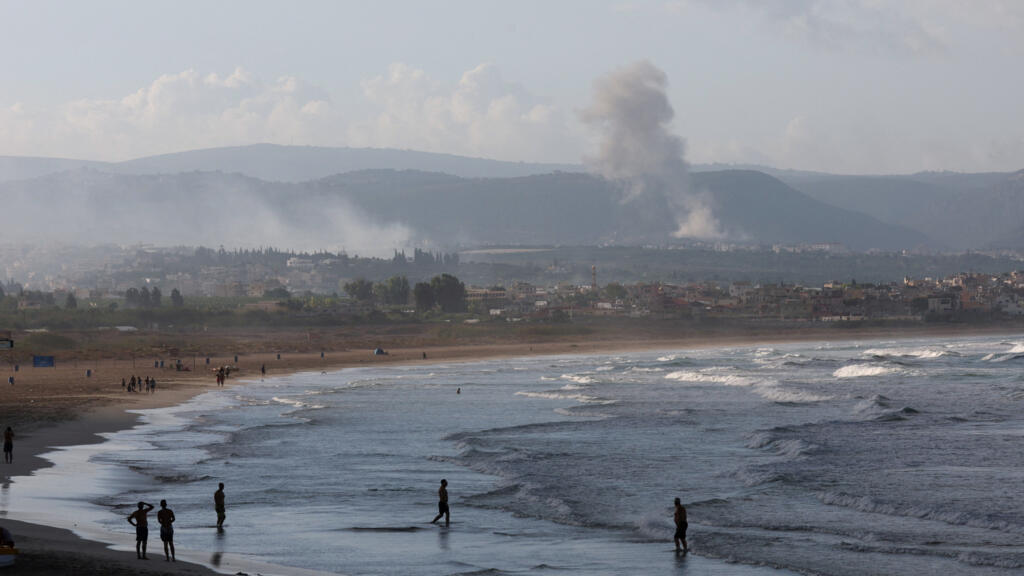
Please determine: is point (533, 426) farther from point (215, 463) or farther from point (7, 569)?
point (7, 569)

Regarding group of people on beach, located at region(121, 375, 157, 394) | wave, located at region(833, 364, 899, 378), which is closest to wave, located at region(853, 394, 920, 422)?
wave, located at region(833, 364, 899, 378)

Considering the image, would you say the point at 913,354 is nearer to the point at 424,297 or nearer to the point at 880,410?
the point at 880,410

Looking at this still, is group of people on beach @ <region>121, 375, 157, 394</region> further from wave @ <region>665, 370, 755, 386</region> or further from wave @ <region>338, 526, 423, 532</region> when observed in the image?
wave @ <region>338, 526, 423, 532</region>

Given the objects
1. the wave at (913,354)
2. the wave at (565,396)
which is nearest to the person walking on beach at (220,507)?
the wave at (565,396)

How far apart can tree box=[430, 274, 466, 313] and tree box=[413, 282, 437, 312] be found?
4.33 ft

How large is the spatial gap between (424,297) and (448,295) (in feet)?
18.4

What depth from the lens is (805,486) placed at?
110 feet

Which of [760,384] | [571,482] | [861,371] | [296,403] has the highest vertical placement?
[861,371]

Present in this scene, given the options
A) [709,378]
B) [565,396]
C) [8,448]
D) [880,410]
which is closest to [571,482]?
[8,448]

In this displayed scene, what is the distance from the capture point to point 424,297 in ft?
628

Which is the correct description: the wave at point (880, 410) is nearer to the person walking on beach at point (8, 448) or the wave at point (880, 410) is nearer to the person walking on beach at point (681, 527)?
the person walking on beach at point (681, 527)

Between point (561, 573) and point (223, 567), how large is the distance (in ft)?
20.9

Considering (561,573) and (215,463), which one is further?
(215,463)

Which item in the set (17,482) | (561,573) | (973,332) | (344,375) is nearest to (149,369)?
(344,375)
